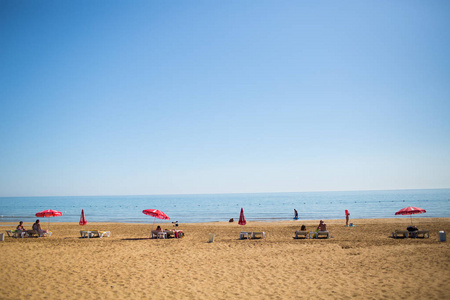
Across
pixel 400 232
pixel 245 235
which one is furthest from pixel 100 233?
pixel 400 232

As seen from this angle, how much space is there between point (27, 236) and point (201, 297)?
19.1 m

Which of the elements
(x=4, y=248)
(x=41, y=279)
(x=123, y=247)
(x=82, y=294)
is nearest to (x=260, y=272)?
(x=82, y=294)

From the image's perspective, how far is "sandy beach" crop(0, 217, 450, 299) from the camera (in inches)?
314

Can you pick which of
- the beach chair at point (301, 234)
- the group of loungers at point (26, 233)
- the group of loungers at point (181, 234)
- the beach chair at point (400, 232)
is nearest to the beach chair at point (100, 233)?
the group of loungers at point (181, 234)

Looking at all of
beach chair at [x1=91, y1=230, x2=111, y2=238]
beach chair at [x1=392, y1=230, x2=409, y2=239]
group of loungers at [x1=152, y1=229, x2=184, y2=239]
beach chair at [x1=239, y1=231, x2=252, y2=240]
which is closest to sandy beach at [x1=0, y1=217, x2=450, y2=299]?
beach chair at [x1=392, y1=230, x2=409, y2=239]

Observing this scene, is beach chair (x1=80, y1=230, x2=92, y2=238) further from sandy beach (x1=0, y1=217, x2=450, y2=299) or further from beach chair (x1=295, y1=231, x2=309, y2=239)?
beach chair (x1=295, y1=231, x2=309, y2=239)

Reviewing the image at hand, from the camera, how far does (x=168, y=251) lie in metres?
14.6

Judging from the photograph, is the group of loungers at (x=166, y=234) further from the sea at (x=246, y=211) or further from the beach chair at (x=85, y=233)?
the sea at (x=246, y=211)

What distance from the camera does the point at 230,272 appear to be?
10.3 metres

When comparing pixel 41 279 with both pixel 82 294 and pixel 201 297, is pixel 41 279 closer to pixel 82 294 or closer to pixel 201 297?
pixel 82 294

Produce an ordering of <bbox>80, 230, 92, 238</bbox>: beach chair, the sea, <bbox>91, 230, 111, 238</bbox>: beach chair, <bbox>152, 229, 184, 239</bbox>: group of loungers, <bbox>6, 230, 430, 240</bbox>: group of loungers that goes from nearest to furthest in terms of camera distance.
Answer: <bbox>6, 230, 430, 240</bbox>: group of loungers → <bbox>152, 229, 184, 239</bbox>: group of loungers → <bbox>80, 230, 92, 238</bbox>: beach chair → <bbox>91, 230, 111, 238</bbox>: beach chair → the sea

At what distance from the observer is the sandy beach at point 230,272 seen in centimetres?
797

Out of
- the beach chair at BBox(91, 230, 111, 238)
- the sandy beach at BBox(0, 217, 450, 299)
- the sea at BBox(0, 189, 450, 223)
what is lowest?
the sea at BBox(0, 189, 450, 223)

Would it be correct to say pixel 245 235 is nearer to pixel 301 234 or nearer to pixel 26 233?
pixel 301 234
